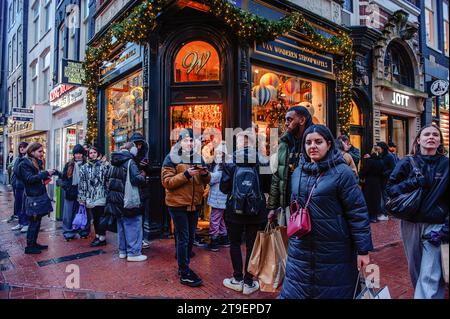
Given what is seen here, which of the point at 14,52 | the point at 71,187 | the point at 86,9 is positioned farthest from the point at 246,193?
the point at 14,52

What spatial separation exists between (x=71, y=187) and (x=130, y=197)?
2.38 m

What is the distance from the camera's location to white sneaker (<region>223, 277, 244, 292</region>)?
12.2ft

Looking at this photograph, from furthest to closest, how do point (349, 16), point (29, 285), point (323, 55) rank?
point (349, 16)
point (323, 55)
point (29, 285)

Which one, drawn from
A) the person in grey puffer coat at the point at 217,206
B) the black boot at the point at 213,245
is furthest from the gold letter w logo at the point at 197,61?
the black boot at the point at 213,245

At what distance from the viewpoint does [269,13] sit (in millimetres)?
7168

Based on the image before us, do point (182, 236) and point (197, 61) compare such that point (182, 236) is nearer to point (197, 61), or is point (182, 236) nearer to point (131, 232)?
point (131, 232)

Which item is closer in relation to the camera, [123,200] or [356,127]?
[123,200]

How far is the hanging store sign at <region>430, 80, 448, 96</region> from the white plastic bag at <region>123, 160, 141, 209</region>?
41.1ft

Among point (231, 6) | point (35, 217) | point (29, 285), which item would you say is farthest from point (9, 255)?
point (231, 6)

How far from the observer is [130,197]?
15.7 ft

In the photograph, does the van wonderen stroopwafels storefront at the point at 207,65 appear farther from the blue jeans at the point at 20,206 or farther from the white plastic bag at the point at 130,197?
the blue jeans at the point at 20,206

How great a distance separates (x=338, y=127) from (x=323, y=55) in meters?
2.05
